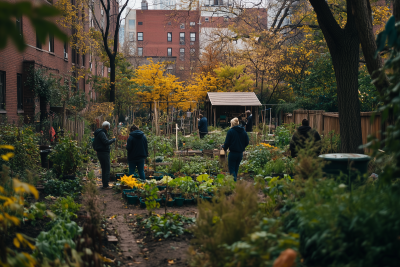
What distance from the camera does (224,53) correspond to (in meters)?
36.4

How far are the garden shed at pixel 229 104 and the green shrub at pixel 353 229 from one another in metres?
22.5

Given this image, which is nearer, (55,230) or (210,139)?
(55,230)

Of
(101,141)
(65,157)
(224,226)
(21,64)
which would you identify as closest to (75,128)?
(21,64)

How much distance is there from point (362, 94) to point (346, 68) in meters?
8.59

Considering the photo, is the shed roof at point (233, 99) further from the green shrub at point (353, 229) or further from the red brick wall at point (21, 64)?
the green shrub at point (353, 229)

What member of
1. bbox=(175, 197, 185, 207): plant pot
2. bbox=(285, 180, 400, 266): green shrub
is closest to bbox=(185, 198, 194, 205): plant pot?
bbox=(175, 197, 185, 207): plant pot

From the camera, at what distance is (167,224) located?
630 cm

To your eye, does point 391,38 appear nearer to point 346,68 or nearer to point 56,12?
point 56,12

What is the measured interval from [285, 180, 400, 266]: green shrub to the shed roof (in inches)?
926

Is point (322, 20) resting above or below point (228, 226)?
above

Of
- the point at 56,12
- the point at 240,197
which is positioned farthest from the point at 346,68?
the point at 56,12

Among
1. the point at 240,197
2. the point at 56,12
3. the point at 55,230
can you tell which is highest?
the point at 56,12

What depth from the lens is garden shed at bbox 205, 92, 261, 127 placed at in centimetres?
2702

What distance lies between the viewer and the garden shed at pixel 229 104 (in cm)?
2702
